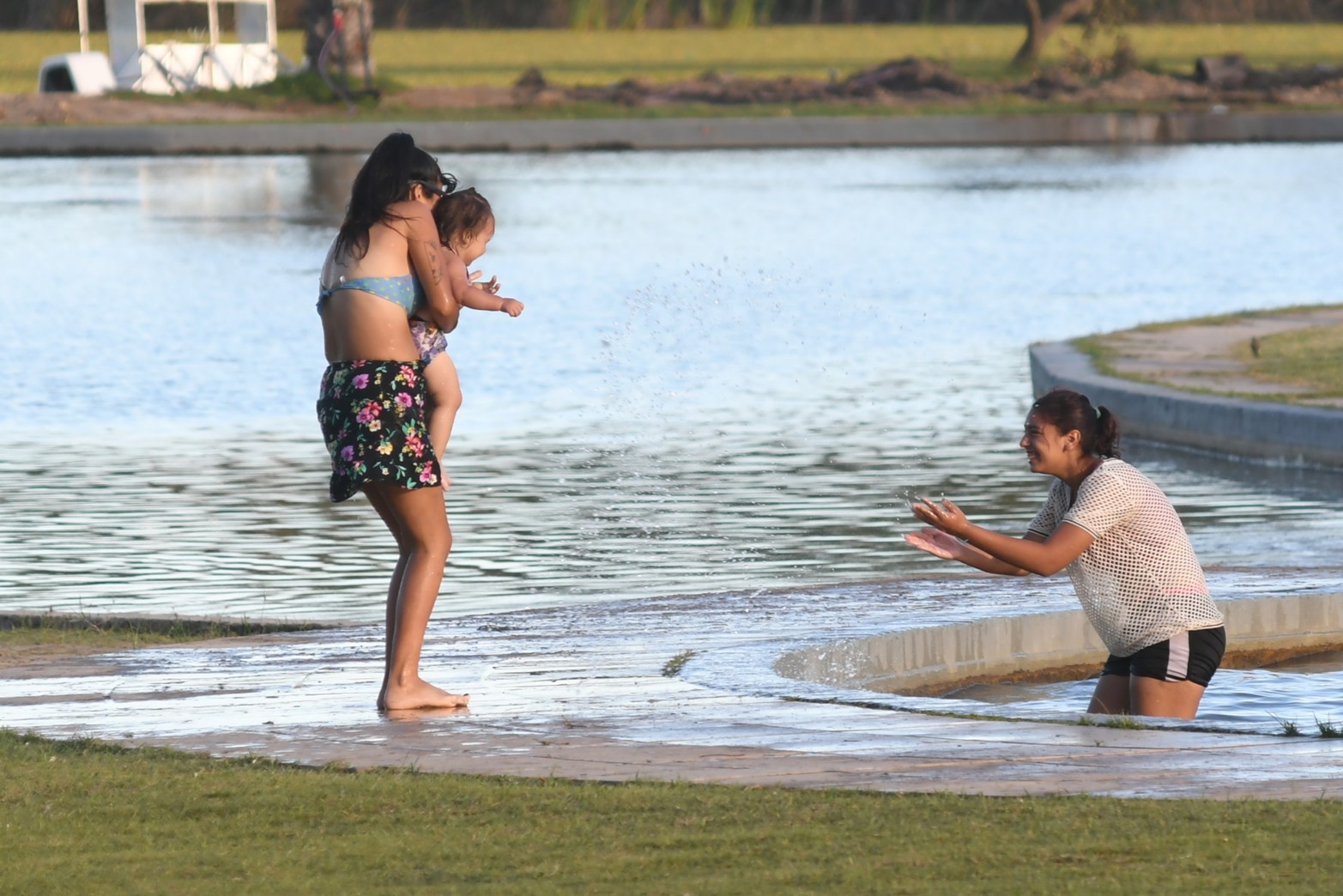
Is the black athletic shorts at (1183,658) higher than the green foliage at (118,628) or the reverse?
higher

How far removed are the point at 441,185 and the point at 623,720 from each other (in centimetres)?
151

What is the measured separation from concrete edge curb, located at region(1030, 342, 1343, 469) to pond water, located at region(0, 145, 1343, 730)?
246 mm

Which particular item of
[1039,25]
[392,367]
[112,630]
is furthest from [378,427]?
[1039,25]

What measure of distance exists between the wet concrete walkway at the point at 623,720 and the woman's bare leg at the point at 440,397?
70 cm

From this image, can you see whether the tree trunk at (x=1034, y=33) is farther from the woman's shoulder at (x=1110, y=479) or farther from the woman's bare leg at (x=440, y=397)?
the woman's bare leg at (x=440, y=397)

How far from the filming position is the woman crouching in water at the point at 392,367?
249 inches

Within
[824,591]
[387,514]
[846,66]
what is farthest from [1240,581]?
[846,66]

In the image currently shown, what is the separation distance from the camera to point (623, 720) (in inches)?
240

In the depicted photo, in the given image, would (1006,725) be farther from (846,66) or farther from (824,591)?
(846,66)

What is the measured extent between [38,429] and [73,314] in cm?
568

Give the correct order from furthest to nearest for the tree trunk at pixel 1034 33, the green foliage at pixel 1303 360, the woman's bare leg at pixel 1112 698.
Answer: the tree trunk at pixel 1034 33 < the green foliage at pixel 1303 360 < the woman's bare leg at pixel 1112 698

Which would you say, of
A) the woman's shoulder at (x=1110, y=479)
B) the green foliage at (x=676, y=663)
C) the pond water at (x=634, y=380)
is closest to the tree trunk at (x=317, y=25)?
the pond water at (x=634, y=380)

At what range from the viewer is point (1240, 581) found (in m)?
8.40

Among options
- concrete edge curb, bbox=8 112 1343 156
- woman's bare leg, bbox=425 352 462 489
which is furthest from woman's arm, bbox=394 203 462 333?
concrete edge curb, bbox=8 112 1343 156
